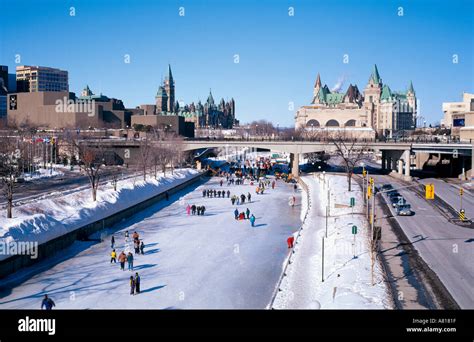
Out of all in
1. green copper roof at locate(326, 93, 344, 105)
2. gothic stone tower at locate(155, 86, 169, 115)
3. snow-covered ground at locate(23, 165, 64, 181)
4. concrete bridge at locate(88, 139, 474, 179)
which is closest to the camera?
snow-covered ground at locate(23, 165, 64, 181)

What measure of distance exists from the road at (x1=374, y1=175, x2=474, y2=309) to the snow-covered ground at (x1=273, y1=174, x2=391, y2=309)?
201 centimetres

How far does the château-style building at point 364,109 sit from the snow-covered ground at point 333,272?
10520 cm

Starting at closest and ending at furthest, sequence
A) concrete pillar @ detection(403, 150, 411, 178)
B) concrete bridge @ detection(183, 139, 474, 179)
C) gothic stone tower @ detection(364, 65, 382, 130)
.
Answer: concrete bridge @ detection(183, 139, 474, 179) < concrete pillar @ detection(403, 150, 411, 178) < gothic stone tower @ detection(364, 65, 382, 130)

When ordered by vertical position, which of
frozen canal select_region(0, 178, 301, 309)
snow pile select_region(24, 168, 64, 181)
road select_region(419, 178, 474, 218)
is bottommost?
frozen canal select_region(0, 178, 301, 309)

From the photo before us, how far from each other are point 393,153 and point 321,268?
43443 mm

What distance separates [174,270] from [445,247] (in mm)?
10766

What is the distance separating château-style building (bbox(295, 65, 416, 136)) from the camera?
137 metres

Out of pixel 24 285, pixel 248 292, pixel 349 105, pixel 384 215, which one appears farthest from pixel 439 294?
pixel 349 105

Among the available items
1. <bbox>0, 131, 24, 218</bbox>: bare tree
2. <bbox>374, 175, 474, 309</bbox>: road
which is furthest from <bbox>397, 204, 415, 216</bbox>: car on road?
<bbox>0, 131, 24, 218</bbox>: bare tree

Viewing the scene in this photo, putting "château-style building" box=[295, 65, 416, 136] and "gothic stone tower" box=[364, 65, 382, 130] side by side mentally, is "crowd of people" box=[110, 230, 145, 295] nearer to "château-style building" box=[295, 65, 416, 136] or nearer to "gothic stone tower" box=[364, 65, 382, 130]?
"château-style building" box=[295, 65, 416, 136]

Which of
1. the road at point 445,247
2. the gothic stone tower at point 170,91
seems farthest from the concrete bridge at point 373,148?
the gothic stone tower at point 170,91

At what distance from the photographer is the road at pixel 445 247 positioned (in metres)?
15.6

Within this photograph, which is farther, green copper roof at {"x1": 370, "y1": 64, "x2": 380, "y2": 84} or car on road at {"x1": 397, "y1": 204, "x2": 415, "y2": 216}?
green copper roof at {"x1": 370, "y1": 64, "x2": 380, "y2": 84}

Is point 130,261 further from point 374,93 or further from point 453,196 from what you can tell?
point 374,93
